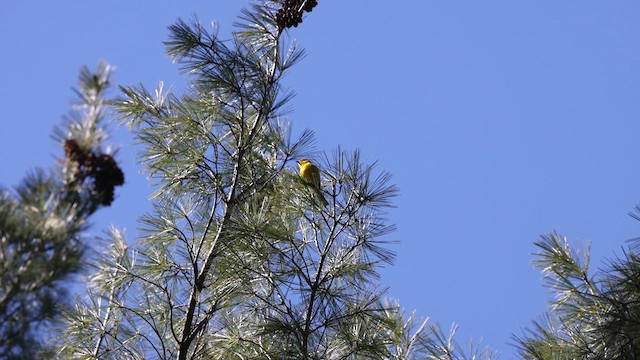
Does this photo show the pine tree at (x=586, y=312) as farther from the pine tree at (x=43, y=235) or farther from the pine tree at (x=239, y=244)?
the pine tree at (x=43, y=235)

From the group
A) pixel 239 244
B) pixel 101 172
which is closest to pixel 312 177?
pixel 239 244

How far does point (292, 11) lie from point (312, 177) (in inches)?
21.6

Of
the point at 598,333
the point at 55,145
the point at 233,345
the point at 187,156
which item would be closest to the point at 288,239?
the point at 233,345

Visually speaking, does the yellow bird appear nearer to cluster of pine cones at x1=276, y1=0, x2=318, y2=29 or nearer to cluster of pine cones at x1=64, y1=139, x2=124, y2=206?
cluster of pine cones at x1=276, y1=0, x2=318, y2=29

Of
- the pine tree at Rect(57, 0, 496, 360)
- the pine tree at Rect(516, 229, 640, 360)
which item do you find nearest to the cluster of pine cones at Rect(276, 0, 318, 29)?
the pine tree at Rect(57, 0, 496, 360)

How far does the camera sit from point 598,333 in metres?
2.32

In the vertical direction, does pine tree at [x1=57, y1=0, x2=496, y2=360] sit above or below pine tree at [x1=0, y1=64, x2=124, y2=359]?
above

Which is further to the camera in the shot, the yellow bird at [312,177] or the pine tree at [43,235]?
the yellow bird at [312,177]

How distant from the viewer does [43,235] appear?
4.89ft

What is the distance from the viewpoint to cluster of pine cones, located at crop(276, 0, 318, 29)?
279cm

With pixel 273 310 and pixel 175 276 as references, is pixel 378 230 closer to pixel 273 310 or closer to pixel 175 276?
pixel 273 310

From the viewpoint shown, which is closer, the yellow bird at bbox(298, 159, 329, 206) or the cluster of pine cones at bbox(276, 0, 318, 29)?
the yellow bird at bbox(298, 159, 329, 206)

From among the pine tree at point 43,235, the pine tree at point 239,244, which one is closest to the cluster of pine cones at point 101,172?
the pine tree at point 43,235

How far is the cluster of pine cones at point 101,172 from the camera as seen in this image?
154 cm
